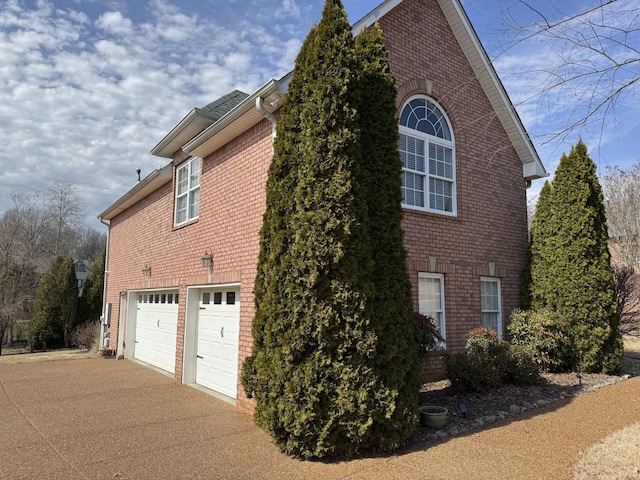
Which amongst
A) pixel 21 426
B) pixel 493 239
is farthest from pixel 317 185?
pixel 493 239

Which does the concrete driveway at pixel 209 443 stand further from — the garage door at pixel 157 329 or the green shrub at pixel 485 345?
the garage door at pixel 157 329

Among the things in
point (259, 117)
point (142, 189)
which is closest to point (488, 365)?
point (259, 117)

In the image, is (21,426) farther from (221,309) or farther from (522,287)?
(522,287)

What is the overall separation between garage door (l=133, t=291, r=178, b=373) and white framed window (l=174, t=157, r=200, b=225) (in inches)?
84.5

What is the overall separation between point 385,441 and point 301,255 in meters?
2.39

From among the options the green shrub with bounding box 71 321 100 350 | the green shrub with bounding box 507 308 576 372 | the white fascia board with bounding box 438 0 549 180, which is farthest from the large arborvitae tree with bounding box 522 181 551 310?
the green shrub with bounding box 71 321 100 350

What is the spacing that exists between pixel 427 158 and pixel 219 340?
5842 mm

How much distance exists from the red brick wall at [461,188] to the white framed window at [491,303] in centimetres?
15

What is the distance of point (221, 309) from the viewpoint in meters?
9.17

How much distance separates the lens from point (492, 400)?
748cm

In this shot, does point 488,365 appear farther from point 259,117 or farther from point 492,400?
point 259,117

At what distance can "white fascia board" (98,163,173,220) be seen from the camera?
12.4m

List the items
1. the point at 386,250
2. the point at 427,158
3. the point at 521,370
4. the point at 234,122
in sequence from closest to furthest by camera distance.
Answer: the point at 386,250
the point at 234,122
the point at 521,370
the point at 427,158

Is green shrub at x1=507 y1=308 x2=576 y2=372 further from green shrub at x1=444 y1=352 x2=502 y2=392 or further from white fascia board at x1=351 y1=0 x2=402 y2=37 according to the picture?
white fascia board at x1=351 y1=0 x2=402 y2=37
